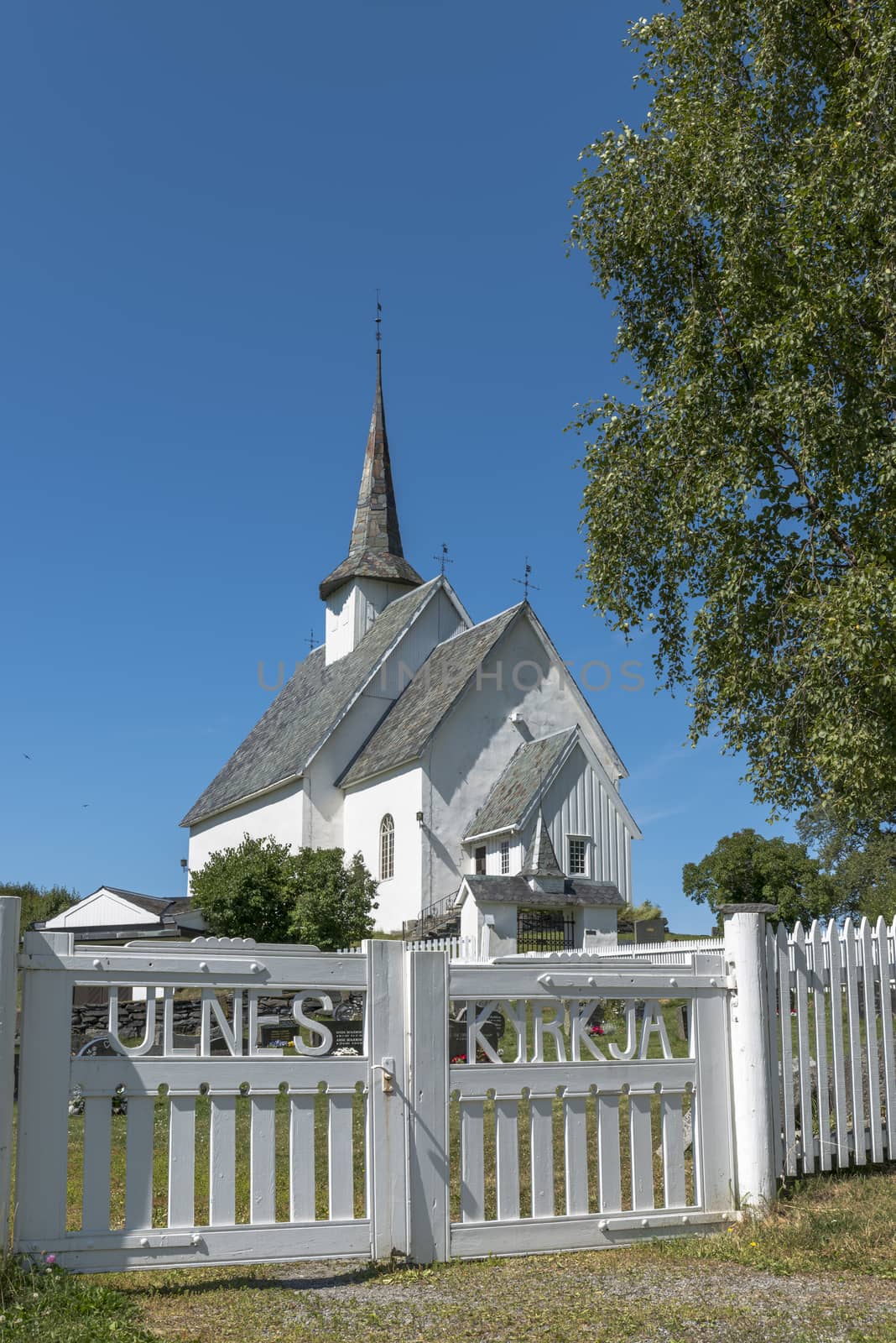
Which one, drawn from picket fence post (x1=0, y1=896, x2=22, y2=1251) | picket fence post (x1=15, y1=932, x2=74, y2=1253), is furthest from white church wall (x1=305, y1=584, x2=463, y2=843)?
picket fence post (x1=0, y1=896, x2=22, y2=1251)

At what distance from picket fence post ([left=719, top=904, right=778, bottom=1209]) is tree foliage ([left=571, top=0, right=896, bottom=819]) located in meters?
6.13

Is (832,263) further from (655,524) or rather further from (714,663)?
(714,663)

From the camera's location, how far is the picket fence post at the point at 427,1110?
20.7 ft

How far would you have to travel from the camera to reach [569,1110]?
693cm

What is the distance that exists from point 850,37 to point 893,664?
7.69m

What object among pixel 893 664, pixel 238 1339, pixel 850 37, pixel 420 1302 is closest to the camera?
pixel 238 1339

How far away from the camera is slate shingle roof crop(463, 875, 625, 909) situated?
29531 mm

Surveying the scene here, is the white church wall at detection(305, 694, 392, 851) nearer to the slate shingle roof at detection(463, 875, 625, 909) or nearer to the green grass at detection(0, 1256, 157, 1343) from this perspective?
the slate shingle roof at detection(463, 875, 625, 909)

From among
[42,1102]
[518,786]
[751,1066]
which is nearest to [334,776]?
[518,786]

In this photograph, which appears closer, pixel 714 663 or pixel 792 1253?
pixel 792 1253

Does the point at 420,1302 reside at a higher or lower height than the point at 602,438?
→ lower

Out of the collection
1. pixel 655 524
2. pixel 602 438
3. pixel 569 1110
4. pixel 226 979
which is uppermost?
pixel 602 438

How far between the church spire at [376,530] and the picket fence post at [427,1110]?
41.7 meters

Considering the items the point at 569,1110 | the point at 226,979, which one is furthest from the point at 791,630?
the point at 226,979
